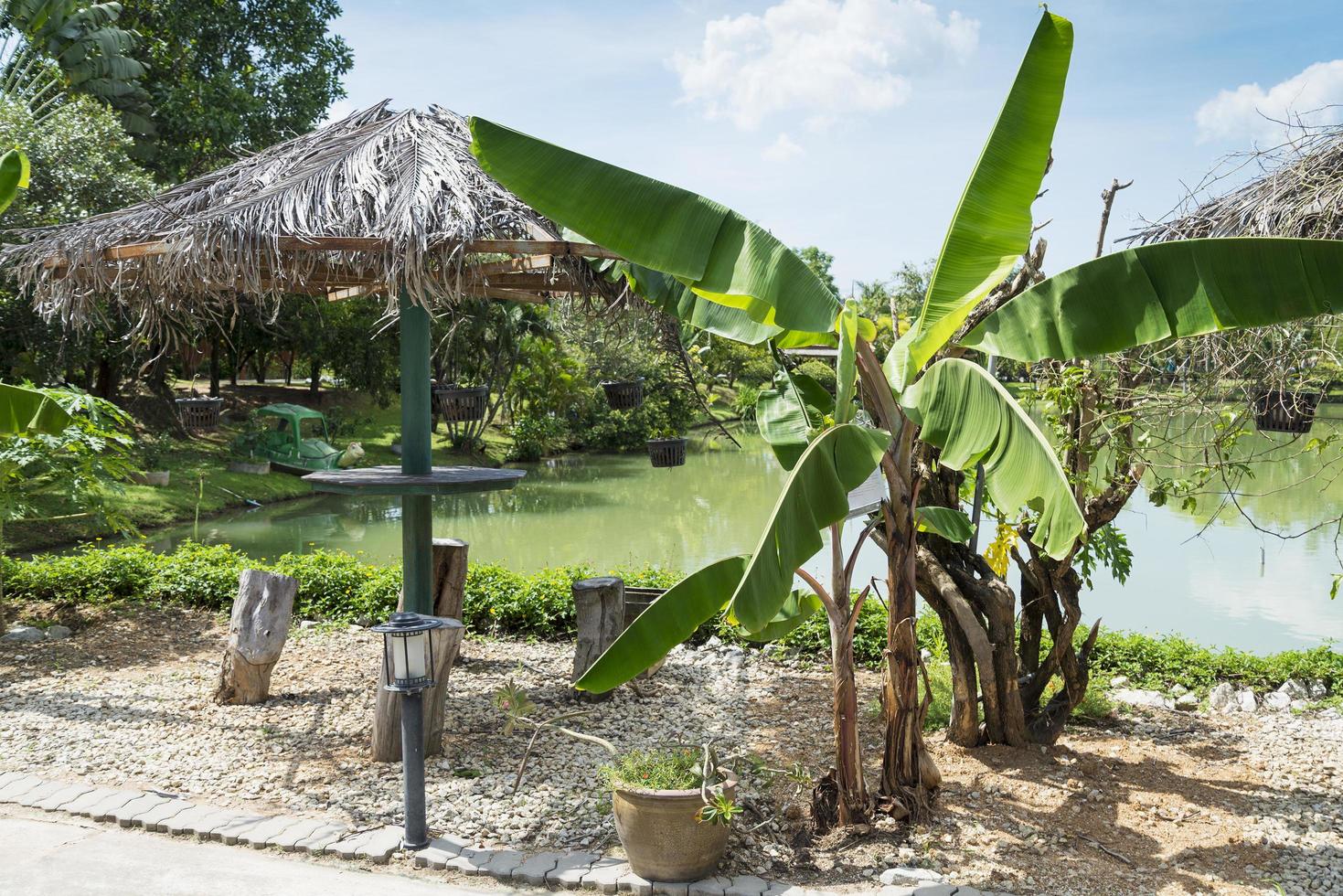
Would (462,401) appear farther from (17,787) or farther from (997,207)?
(997,207)

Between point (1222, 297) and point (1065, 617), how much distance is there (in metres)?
2.46

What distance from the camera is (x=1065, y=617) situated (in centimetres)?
553

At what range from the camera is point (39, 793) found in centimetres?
494

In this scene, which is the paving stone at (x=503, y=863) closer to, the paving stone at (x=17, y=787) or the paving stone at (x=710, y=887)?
the paving stone at (x=710, y=887)

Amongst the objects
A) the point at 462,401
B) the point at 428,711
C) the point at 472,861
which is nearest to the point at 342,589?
the point at 462,401

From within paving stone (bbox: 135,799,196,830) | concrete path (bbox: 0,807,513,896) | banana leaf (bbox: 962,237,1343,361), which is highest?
banana leaf (bbox: 962,237,1343,361)

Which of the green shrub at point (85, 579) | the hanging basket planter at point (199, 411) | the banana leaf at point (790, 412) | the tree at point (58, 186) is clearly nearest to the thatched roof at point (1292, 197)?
the banana leaf at point (790, 412)

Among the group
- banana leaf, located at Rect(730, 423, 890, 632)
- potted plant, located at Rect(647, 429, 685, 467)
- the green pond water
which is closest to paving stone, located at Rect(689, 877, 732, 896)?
banana leaf, located at Rect(730, 423, 890, 632)

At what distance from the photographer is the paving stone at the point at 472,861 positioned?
4.18 meters

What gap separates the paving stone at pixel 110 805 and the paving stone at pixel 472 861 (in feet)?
5.80

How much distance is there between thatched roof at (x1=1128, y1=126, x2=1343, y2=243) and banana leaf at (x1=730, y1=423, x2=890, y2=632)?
2684 mm

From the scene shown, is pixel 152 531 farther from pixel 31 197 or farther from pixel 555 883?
pixel 555 883

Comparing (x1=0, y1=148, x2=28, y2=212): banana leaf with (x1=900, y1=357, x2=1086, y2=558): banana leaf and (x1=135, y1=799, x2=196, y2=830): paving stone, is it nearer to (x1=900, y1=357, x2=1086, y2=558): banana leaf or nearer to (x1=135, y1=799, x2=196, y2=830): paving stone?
(x1=135, y1=799, x2=196, y2=830): paving stone

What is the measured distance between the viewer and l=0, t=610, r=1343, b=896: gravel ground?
421cm
